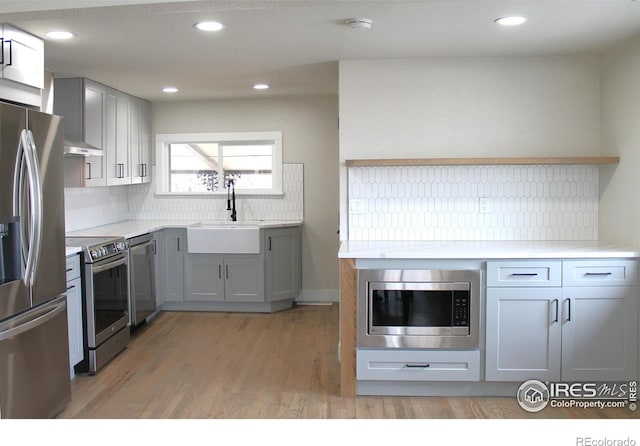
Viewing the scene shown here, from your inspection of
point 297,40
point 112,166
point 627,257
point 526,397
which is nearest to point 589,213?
point 627,257

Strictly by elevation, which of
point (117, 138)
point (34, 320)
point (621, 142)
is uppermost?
point (117, 138)

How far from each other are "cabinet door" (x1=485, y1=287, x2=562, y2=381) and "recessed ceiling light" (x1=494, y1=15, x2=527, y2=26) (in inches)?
59.0

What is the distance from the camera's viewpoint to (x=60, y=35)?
11.0 ft

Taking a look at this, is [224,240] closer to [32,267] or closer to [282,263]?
[282,263]

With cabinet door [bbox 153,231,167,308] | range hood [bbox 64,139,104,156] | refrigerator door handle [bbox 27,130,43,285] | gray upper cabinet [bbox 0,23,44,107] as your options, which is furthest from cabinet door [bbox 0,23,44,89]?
cabinet door [bbox 153,231,167,308]

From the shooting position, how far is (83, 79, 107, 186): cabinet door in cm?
471

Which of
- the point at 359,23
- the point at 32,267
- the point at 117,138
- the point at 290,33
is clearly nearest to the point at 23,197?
the point at 32,267

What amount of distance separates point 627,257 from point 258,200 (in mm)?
3754

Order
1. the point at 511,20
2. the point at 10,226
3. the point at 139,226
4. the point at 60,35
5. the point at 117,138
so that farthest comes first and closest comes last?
the point at 139,226 < the point at 117,138 < the point at 60,35 < the point at 511,20 < the point at 10,226

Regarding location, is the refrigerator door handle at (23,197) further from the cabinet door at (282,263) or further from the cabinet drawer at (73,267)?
the cabinet door at (282,263)

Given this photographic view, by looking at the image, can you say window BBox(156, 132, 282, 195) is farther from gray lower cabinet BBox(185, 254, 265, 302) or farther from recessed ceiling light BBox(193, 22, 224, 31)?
recessed ceiling light BBox(193, 22, 224, 31)

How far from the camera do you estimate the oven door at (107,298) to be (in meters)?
3.96

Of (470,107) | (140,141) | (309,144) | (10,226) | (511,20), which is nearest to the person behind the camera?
(10,226)

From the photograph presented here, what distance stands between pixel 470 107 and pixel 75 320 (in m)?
3.02
